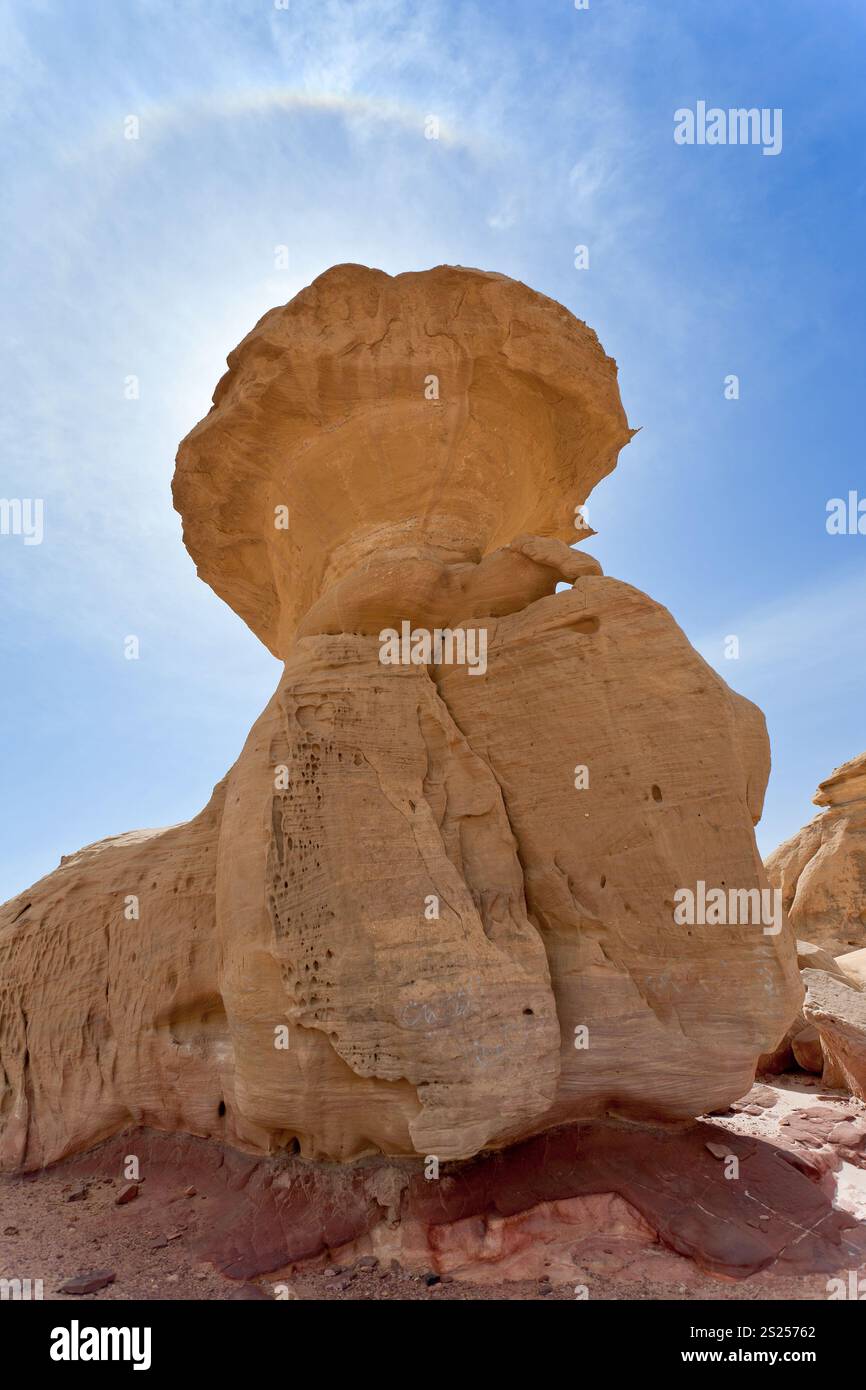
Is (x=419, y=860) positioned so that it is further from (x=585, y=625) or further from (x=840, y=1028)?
(x=840, y=1028)

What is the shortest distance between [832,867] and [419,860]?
1635 centimetres

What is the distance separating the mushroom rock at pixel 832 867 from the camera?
17984mm

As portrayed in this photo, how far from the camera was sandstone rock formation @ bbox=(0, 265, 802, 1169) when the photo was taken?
5.65 m

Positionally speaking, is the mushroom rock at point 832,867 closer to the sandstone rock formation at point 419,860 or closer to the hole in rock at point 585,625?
the sandstone rock formation at point 419,860

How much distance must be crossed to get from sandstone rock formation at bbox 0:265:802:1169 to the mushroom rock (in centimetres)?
1273

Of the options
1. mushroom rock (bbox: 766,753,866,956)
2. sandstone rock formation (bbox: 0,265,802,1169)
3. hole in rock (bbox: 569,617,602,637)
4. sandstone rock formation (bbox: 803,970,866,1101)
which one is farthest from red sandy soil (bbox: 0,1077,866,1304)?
mushroom rock (bbox: 766,753,866,956)

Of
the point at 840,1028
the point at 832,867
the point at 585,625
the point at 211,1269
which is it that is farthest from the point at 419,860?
the point at 832,867

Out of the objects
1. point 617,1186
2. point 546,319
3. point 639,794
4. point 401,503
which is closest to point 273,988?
point 617,1186

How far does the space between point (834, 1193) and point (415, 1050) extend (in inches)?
150

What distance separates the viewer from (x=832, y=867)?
18.7 meters

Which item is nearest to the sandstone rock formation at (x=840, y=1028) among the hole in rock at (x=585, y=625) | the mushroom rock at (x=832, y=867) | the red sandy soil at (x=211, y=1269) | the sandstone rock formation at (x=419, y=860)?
the red sandy soil at (x=211, y=1269)

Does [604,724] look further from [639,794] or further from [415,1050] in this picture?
[415,1050]

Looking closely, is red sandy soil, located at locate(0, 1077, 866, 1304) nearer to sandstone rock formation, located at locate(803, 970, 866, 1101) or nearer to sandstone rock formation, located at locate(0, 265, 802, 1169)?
sandstone rock formation, located at locate(0, 265, 802, 1169)

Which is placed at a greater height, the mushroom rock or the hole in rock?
the hole in rock
